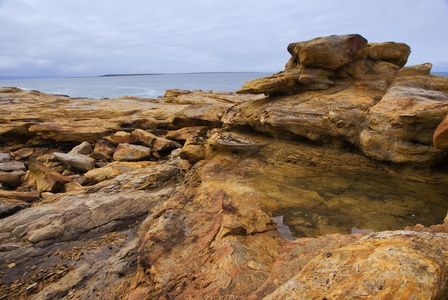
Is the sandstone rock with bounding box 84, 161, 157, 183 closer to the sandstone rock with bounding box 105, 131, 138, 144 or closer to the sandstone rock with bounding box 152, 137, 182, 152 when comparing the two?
the sandstone rock with bounding box 152, 137, 182, 152

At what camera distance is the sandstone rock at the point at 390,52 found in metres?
7.61

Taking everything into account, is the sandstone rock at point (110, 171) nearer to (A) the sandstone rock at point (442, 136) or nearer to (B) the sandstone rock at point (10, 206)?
(B) the sandstone rock at point (10, 206)

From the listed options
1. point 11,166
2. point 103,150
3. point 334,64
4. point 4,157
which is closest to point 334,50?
point 334,64

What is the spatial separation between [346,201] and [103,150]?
9.67m

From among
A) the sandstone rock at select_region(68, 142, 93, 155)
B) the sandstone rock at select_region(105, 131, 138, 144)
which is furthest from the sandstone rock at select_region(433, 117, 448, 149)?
the sandstone rock at select_region(68, 142, 93, 155)

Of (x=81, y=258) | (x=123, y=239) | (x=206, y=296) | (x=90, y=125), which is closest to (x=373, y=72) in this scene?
(x=206, y=296)

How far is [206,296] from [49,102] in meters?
19.9

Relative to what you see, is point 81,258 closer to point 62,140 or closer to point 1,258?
→ point 1,258

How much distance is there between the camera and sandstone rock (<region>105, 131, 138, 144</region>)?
12016 mm

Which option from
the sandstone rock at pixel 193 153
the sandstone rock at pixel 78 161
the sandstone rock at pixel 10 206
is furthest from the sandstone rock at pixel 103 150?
the sandstone rock at pixel 193 153

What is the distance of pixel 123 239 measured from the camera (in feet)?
→ 18.7

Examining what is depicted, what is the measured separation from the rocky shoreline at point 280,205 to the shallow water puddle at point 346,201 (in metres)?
0.04

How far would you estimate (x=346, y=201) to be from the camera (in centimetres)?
560

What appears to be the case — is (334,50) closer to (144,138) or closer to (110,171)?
(110,171)
